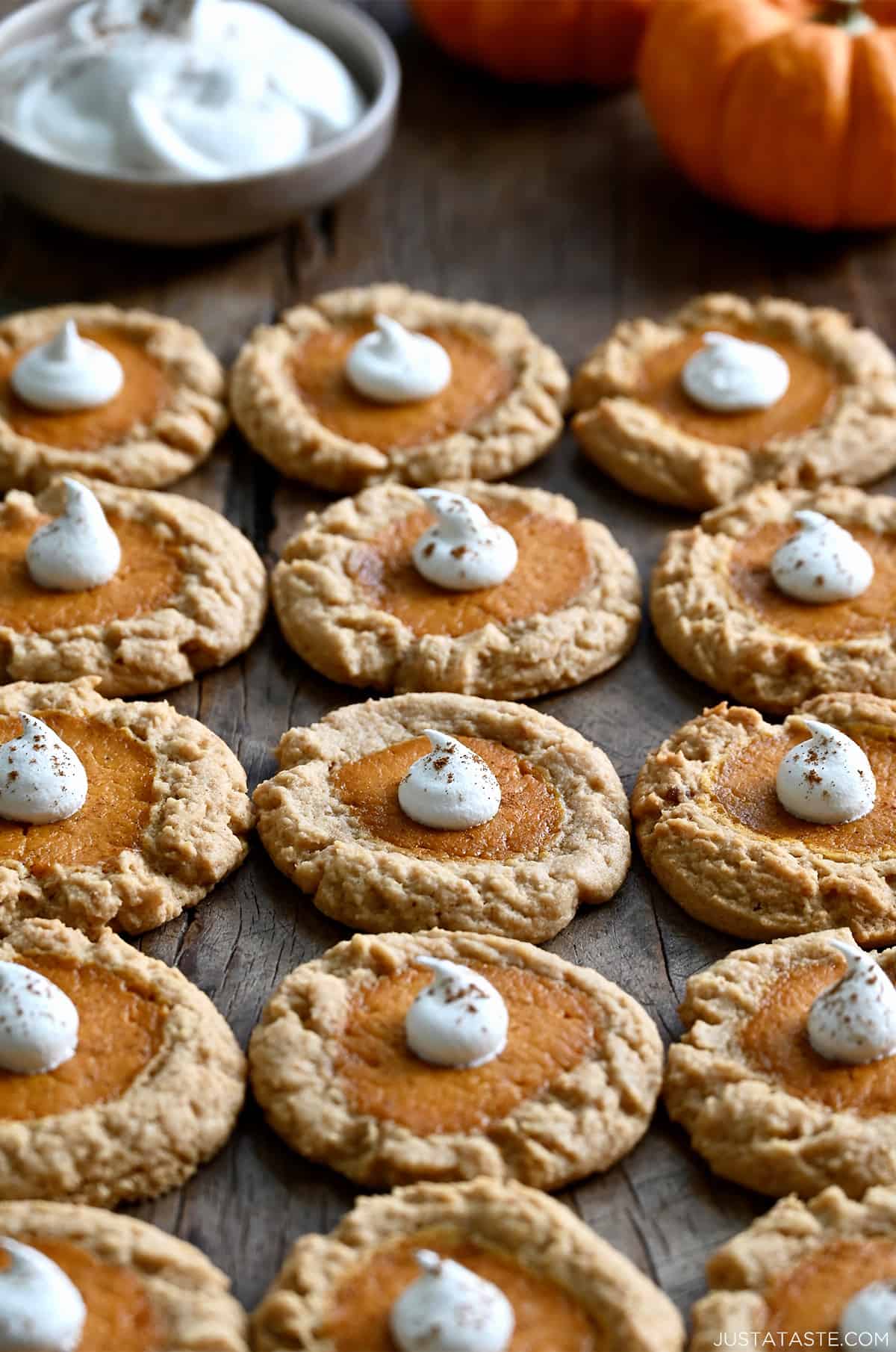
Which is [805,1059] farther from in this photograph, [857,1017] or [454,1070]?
[454,1070]

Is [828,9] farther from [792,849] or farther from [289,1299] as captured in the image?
[289,1299]

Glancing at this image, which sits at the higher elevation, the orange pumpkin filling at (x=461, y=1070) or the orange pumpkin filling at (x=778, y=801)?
the orange pumpkin filling at (x=778, y=801)

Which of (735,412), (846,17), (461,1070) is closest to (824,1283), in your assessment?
(461,1070)

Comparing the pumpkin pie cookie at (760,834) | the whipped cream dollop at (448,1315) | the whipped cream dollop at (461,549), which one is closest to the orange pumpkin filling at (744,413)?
the whipped cream dollop at (461,549)

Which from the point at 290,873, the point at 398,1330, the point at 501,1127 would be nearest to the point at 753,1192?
the point at 501,1127

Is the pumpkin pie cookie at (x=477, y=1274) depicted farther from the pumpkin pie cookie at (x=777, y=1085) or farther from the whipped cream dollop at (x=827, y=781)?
the whipped cream dollop at (x=827, y=781)

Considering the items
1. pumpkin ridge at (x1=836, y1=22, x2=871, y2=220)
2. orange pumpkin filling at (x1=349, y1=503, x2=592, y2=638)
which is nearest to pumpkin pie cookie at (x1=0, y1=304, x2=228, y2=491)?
orange pumpkin filling at (x1=349, y1=503, x2=592, y2=638)

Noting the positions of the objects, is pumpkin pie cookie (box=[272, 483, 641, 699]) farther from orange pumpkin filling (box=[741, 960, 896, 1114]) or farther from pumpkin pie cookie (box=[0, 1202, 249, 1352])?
pumpkin pie cookie (box=[0, 1202, 249, 1352])
